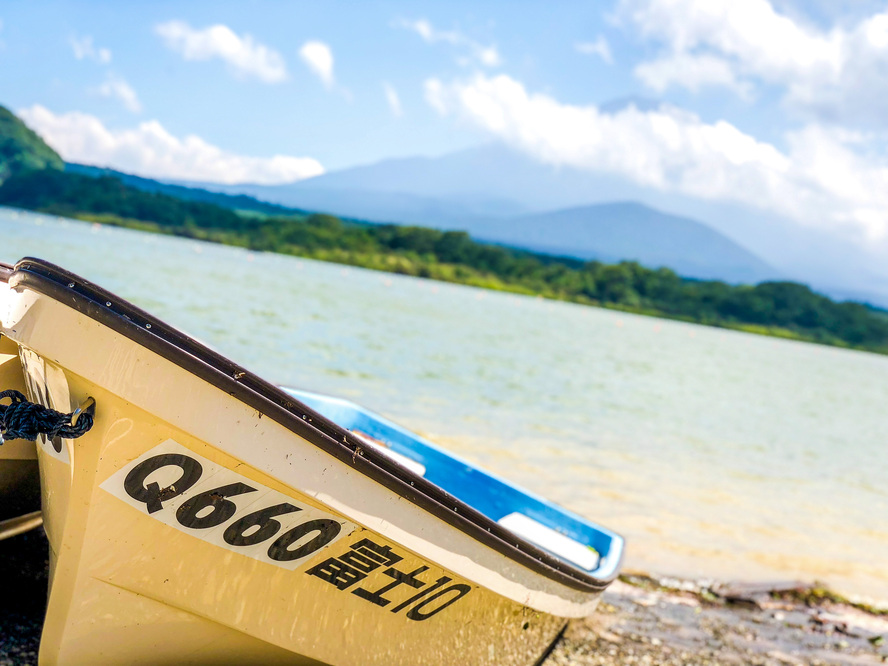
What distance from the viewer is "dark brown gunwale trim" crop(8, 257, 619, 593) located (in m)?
2.66

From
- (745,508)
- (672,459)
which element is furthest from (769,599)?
(672,459)

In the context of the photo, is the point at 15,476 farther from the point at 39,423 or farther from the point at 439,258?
the point at 439,258

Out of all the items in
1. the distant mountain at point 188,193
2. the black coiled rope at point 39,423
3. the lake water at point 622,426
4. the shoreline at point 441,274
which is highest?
the distant mountain at point 188,193

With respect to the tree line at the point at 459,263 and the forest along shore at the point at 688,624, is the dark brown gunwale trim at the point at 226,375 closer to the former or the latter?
the forest along shore at the point at 688,624

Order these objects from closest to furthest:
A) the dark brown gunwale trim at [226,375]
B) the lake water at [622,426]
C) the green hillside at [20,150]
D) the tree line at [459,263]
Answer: the dark brown gunwale trim at [226,375]
the lake water at [622,426]
the tree line at [459,263]
the green hillside at [20,150]

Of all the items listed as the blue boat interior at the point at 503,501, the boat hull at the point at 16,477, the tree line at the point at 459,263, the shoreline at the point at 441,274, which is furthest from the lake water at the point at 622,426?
the tree line at the point at 459,263

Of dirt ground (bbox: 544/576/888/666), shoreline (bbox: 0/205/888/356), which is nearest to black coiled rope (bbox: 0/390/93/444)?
dirt ground (bbox: 544/576/888/666)

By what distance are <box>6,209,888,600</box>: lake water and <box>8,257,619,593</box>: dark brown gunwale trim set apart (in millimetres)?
4984

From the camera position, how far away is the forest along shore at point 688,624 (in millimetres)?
4277

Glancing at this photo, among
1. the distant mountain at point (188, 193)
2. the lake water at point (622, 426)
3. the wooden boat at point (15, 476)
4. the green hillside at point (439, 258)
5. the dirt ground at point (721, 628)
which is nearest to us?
the wooden boat at point (15, 476)

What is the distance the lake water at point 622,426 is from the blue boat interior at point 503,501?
1.66m

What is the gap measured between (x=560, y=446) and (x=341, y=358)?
8318 mm

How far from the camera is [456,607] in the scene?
3.66 meters

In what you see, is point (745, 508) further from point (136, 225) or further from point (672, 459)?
point (136, 225)
